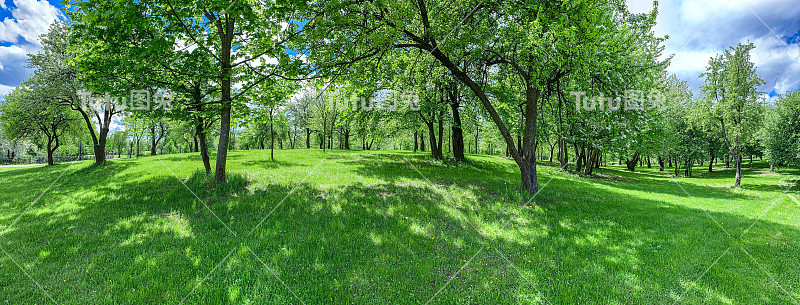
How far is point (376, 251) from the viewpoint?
5145 mm

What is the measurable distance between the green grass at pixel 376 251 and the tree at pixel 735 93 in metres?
20.2

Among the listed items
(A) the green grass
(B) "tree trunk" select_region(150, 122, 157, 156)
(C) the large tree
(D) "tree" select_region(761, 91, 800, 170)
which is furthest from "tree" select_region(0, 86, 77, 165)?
(D) "tree" select_region(761, 91, 800, 170)

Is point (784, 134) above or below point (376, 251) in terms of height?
above

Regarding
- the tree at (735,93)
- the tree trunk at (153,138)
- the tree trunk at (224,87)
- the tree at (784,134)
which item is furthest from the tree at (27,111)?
the tree at (784,134)

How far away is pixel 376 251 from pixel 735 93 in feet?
105

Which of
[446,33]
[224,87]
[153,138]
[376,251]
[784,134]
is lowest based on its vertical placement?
[376,251]

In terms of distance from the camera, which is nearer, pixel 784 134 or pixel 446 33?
pixel 446 33

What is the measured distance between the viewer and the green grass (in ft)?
12.6

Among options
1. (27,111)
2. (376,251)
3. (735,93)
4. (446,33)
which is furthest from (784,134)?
(27,111)

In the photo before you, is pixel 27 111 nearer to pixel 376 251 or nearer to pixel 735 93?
pixel 376 251

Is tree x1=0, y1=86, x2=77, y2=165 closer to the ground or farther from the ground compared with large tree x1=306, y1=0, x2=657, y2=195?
closer to the ground

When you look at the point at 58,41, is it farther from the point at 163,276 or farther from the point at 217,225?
the point at 163,276

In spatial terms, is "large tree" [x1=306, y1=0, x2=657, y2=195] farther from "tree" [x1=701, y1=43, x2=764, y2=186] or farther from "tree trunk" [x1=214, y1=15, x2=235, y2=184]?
"tree" [x1=701, y1=43, x2=764, y2=186]

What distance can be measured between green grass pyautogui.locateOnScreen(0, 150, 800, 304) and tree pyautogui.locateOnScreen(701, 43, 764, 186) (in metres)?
20.2
